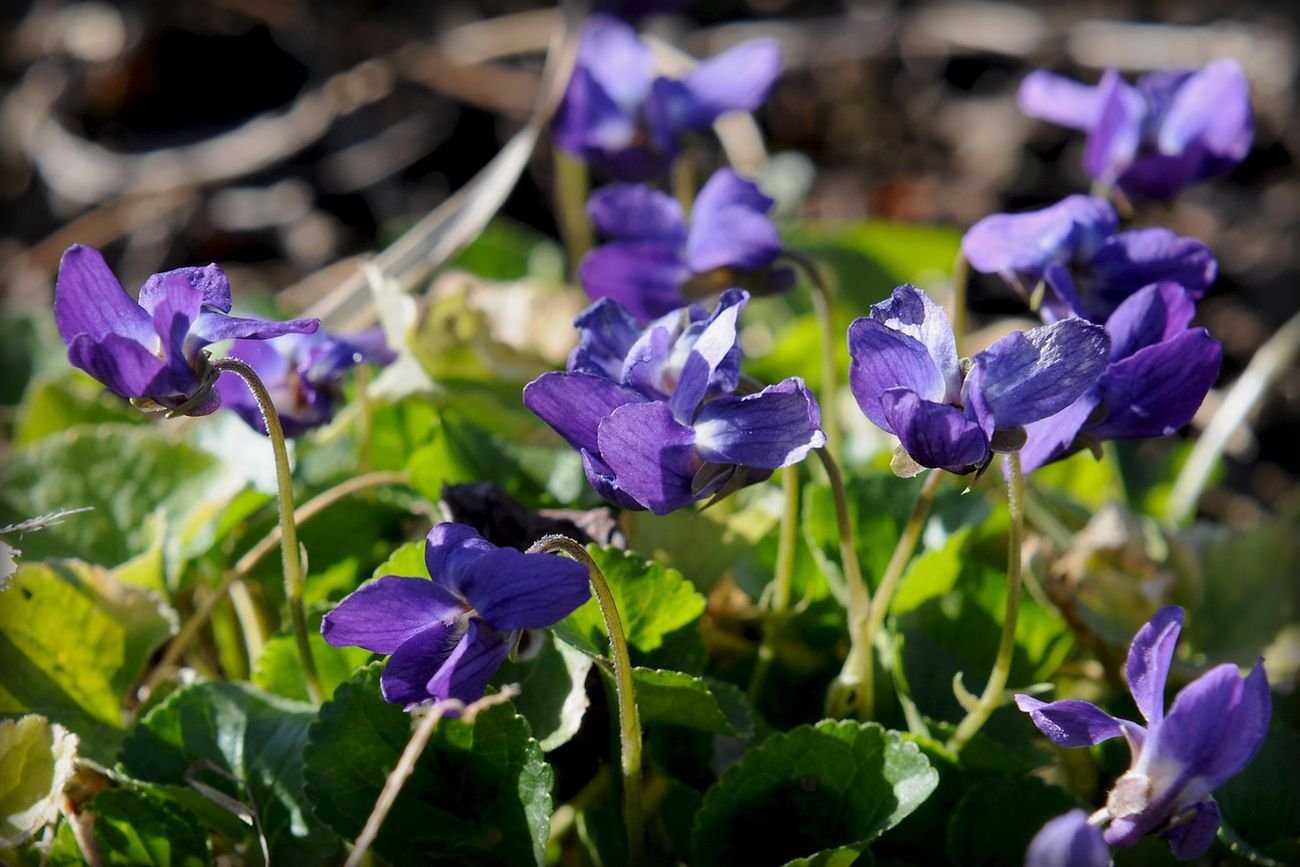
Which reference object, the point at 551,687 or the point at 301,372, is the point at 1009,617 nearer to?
the point at 551,687

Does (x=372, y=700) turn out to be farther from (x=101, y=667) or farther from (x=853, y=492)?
(x=853, y=492)

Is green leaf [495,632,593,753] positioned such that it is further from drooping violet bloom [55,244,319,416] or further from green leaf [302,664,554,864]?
drooping violet bloom [55,244,319,416]

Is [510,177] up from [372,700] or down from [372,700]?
up

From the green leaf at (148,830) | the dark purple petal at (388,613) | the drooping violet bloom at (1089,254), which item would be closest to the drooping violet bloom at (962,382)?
Answer: the drooping violet bloom at (1089,254)

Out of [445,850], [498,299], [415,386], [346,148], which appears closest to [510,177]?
[498,299]

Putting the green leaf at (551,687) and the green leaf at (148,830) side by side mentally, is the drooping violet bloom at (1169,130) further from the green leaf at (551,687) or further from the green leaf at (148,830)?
the green leaf at (148,830)

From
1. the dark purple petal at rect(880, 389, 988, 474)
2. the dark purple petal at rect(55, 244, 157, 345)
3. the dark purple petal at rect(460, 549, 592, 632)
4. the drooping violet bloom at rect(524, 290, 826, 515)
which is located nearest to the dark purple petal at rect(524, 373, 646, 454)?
the drooping violet bloom at rect(524, 290, 826, 515)
